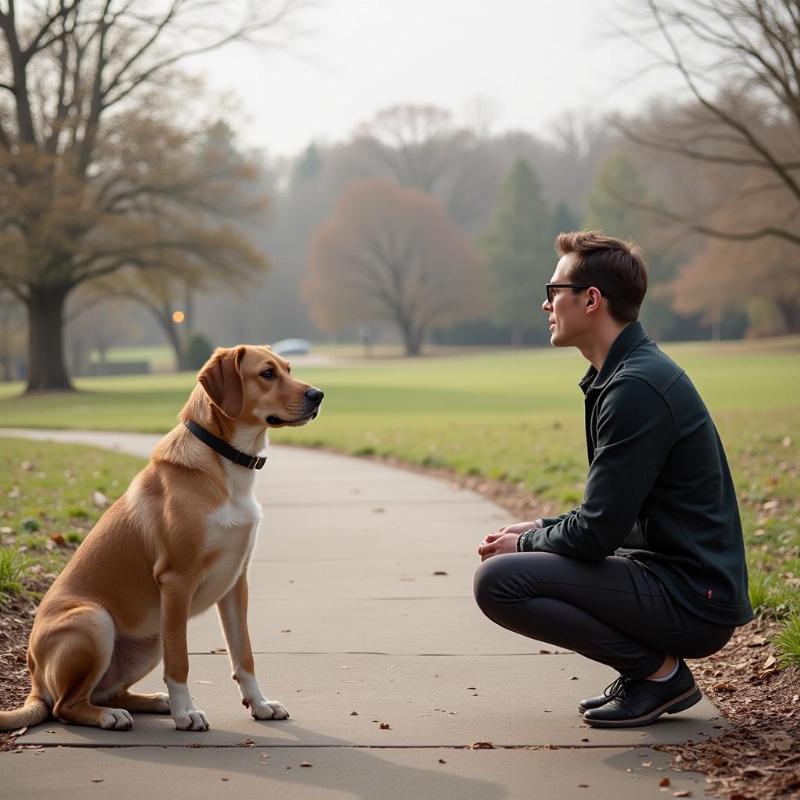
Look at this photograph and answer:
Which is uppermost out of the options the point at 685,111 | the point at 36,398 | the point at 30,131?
the point at 30,131

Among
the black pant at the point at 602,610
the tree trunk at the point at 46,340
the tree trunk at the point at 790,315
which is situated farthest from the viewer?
the tree trunk at the point at 790,315

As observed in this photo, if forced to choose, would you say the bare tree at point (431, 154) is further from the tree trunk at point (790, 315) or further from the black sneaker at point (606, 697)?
the black sneaker at point (606, 697)

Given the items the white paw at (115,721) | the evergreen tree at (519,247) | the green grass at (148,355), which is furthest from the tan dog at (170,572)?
the evergreen tree at (519,247)

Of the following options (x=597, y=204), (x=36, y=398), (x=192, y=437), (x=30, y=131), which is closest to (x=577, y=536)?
(x=192, y=437)

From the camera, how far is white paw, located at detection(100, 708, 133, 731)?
4559mm

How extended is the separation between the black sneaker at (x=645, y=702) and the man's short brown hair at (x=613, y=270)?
4.94ft

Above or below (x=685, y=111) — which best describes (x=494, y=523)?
below

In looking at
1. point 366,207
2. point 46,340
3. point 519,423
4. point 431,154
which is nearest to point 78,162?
point 46,340

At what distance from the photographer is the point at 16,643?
5922 mm

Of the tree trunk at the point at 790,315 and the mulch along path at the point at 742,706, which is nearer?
the mulch along path at the point at 742,706

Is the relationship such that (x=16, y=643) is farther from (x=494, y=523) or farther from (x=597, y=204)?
(x=597, y=204)

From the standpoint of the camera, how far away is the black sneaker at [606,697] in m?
4.68

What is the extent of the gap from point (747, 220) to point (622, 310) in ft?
172

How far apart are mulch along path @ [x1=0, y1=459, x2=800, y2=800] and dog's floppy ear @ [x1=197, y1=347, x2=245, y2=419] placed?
1571 mm
